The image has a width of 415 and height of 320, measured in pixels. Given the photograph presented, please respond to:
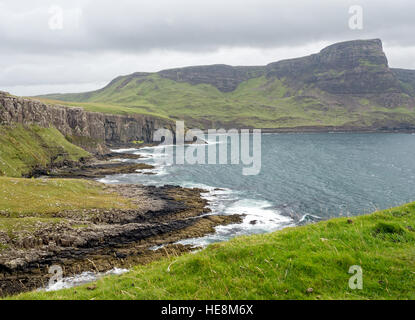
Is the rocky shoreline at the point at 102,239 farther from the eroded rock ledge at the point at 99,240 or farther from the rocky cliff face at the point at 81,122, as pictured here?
the rocky cliff face at the point at 81,122

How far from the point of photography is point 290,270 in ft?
31.2

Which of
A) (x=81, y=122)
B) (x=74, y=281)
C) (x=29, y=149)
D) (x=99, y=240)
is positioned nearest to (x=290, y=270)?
(x=74, y=281)

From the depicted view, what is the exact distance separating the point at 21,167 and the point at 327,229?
8652 cm

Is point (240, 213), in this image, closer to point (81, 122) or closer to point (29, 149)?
point (29, 149)

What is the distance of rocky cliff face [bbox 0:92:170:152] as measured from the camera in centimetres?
9519

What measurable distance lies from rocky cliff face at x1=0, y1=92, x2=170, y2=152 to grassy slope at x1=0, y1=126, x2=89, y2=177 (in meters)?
4.70

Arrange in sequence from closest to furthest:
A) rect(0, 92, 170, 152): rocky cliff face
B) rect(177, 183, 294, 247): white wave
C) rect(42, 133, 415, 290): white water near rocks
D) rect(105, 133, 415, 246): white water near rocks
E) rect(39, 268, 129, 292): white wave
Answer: rect(39, 268, 129, 292): white wave
rect(177, 183, 294, 247): white wave
rect(42, 133, 415, 290): white water near rocks
rect(105, 133, 415, 246): white water near rocks
rect(0, 92, 170, 152): rocky cliff face

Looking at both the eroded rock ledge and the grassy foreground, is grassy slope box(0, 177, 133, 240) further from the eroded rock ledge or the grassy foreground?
the grassy foreground

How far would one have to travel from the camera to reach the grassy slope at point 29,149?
75088 millimetres

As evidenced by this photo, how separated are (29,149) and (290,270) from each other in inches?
3863

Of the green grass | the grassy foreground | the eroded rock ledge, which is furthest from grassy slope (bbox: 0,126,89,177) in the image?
the grassy foreground
